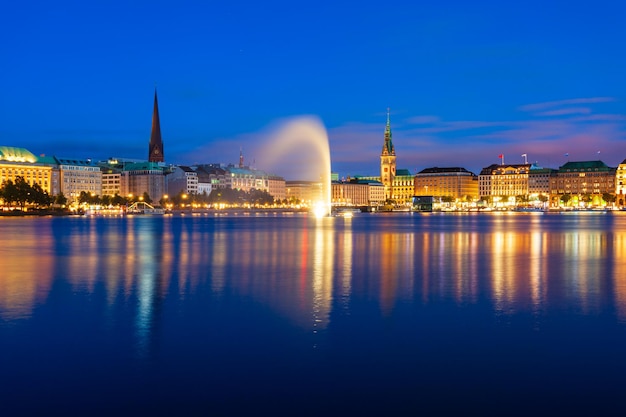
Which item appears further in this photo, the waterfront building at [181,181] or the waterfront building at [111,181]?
the waterfront building at [181,181]

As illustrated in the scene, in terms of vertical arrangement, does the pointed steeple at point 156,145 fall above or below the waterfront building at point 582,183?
above

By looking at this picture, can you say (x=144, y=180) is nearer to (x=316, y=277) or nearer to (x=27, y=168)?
(x=27, y=168)

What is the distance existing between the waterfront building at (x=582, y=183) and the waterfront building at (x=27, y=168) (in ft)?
410

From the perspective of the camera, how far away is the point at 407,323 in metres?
13.3

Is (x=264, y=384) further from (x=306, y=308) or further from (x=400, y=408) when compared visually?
(x=306, y=308)

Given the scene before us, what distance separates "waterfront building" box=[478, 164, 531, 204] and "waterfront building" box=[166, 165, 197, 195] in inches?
3191

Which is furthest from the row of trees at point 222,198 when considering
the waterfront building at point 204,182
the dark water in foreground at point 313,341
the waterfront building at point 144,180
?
the dark water in foreground at point 313,341

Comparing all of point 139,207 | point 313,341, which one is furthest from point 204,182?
point 313,341

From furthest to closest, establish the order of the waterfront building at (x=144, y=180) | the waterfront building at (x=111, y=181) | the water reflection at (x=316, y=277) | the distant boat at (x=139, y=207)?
the waterfront building at (x=111, y=181) < the waterfront building at (x=144, y=180) < the distant boat at (x=139, y=207) < the water reflection at (x=316, y=277)

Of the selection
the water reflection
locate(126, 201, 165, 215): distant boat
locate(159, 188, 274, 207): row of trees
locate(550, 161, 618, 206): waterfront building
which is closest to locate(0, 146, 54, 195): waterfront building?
locate(126, 201, 165, 215): distant boat

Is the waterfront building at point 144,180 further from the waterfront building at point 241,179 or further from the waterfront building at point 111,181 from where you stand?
the waterfront building at point 241,179

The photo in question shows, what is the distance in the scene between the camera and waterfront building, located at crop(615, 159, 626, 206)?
167000mm

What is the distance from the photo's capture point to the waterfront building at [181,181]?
172500mm

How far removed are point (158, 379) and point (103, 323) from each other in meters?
4.33
